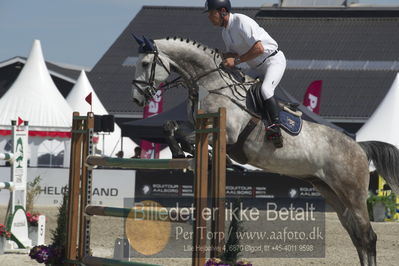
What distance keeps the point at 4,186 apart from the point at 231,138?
3636 mm

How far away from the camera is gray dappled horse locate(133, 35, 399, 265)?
248 inches

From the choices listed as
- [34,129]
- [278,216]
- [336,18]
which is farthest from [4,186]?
[336,18]

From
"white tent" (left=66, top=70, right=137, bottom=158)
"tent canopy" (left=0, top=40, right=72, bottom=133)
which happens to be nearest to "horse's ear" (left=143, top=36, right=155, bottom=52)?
"tent canopy" (left=0, top=40, right=72, bottom=133)

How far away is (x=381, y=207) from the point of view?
1459 centimetres

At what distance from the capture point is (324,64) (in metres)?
33.7

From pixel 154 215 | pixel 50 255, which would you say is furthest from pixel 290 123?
pixel 50 255

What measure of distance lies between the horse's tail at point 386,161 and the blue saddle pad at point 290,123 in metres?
1.03

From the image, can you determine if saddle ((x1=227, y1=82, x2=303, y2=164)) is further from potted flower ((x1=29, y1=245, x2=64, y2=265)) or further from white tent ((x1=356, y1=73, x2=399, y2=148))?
white tent ((x1=356, y1=73, x2=399, y2=148))

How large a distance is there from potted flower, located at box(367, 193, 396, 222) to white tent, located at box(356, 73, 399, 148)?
10.3 feet

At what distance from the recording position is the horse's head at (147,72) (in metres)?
6.23

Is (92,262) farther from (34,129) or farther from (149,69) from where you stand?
(34,129)

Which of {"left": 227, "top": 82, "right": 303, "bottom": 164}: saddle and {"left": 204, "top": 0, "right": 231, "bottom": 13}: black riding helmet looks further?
{"left": 227, "top": 82, "right": 303, "bottom": 164}: saddle

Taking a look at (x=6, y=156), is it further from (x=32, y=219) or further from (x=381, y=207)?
(x=381, y=207)

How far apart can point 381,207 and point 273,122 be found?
28.7 feet
